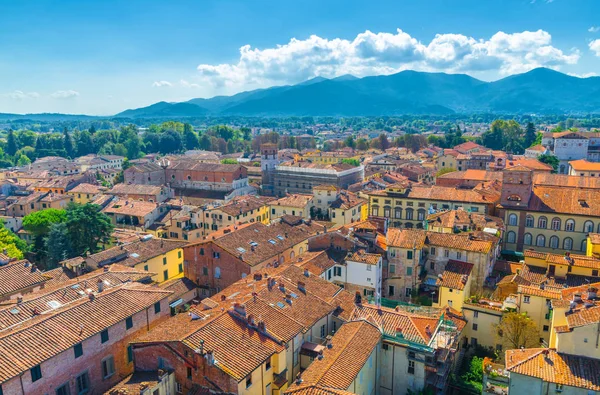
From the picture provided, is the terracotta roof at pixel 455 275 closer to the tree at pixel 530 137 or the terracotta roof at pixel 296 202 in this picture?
the terracotta roof at pixel 296 202

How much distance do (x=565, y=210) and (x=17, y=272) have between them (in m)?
57.6

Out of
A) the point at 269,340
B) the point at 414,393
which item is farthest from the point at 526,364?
the point at 269,340

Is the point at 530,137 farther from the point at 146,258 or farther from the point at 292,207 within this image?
the point at 146,258

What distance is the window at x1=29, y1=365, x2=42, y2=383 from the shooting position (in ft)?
73.2

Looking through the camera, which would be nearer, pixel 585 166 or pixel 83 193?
pixel 83 193

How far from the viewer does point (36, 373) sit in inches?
887

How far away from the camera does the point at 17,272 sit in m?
34.9

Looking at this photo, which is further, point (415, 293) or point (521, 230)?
point (521, 230)

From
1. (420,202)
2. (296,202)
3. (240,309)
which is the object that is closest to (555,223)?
(420,202)

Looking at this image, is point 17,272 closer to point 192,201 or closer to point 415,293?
point 415,293

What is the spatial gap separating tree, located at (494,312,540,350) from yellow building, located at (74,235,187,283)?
31.3 m

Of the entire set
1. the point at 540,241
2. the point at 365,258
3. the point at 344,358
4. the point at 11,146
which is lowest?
the point at 540,241

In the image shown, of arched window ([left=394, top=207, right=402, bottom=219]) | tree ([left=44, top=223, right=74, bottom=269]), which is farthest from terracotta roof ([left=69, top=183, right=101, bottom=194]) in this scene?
arched window ([left=394, top=207, right=402, bottom=219])

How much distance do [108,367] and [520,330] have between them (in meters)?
28.8
